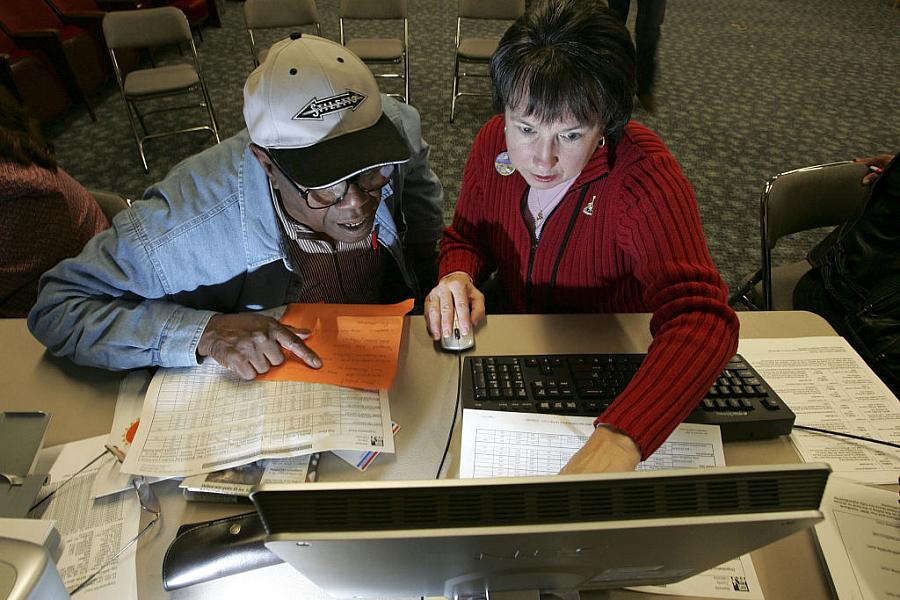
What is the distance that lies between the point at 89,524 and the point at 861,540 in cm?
114

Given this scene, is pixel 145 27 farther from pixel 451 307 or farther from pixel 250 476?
pixel 250 476

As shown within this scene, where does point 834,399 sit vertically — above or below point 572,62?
below

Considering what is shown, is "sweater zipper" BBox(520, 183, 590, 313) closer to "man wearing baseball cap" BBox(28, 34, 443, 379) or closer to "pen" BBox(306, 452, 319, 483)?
"man wearing baseball cap" BBox(28, 34, 443, 379)

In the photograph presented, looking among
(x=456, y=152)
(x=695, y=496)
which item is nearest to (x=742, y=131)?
(x=456, y=152)

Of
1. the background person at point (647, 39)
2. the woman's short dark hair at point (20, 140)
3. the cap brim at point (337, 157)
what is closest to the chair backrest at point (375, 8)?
the background person at point (647, 39)

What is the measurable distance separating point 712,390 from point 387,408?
1.89 ft

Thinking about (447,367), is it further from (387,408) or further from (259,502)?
(259,502)

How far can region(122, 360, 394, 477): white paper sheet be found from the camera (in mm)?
880

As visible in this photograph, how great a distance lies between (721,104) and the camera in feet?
12.6

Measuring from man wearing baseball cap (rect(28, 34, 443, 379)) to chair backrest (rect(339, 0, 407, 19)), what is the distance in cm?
274

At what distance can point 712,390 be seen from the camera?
3.14 feet

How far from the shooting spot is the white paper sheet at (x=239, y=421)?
88cm

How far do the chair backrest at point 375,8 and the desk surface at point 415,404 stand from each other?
301cm

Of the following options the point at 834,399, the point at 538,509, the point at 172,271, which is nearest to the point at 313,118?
the point at 172,271
